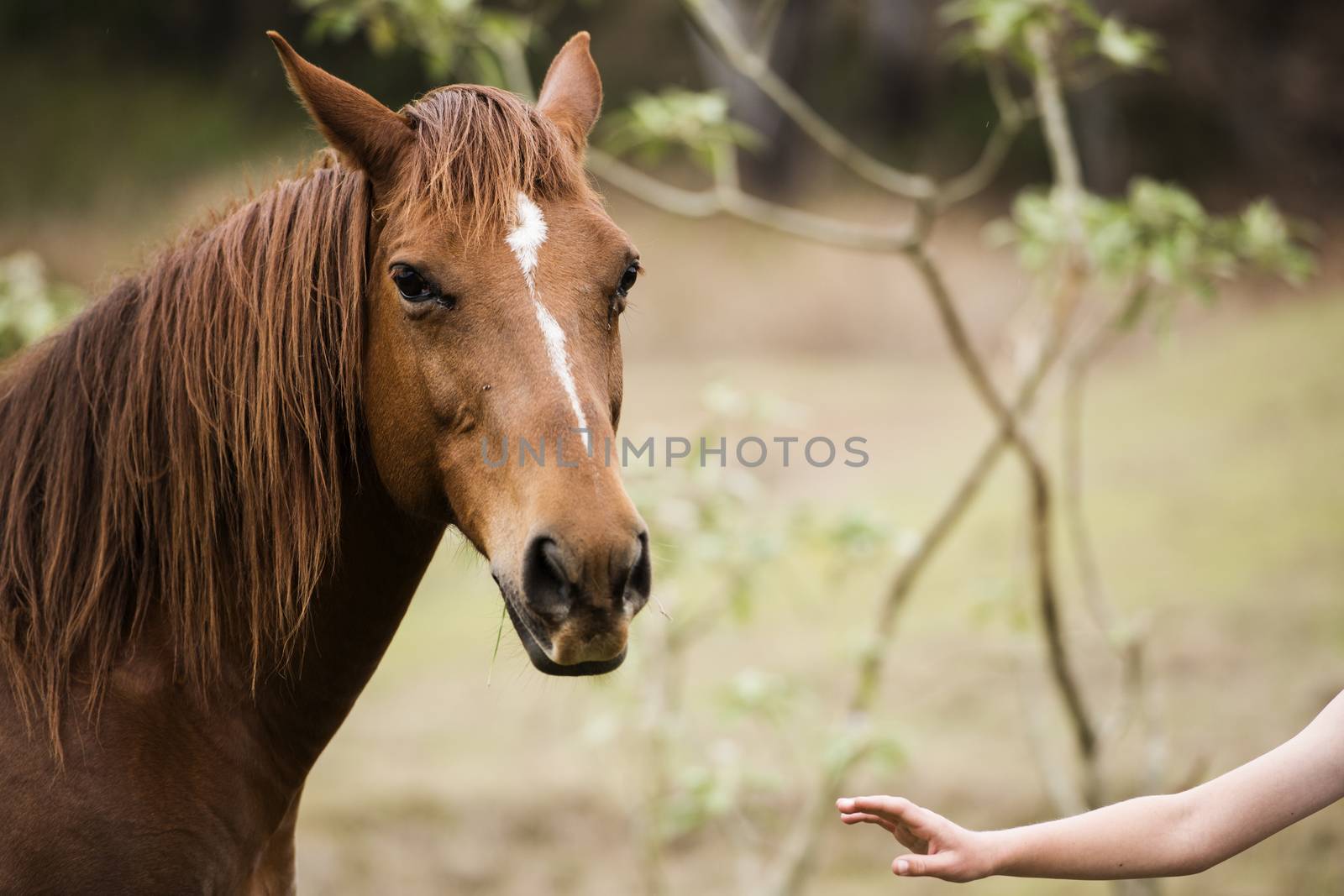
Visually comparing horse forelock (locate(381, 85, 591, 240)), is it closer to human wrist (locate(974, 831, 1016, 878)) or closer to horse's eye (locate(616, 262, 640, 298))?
horse's eye (locate(616, 262, 640, 298))

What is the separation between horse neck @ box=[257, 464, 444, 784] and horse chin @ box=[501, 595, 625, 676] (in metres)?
0.41

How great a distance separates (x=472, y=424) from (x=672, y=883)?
12.5 feet

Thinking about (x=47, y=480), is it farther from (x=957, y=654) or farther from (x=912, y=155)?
(x=912, y=155)

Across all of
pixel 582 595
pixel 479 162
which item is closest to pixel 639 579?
pixel 582 595

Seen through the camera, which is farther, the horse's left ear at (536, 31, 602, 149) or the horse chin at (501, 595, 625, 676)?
the horse's left ear at (536, 31, 602, 149)

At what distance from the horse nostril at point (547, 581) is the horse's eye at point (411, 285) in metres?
0.42

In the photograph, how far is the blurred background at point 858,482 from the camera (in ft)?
13.0

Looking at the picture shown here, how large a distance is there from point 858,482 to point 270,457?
6.51m

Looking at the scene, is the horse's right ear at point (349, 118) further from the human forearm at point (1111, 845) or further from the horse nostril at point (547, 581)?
the human forearm at point (1111, 845)

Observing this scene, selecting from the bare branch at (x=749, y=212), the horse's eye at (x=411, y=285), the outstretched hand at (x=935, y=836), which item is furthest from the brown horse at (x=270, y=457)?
the bare branch at (x=749, y=212)

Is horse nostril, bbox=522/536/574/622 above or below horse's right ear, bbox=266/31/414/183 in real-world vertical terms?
below

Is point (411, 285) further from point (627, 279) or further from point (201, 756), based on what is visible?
point (201, 756)

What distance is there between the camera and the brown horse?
1.59 metres

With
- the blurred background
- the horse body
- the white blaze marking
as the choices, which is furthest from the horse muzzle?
the blurred background
